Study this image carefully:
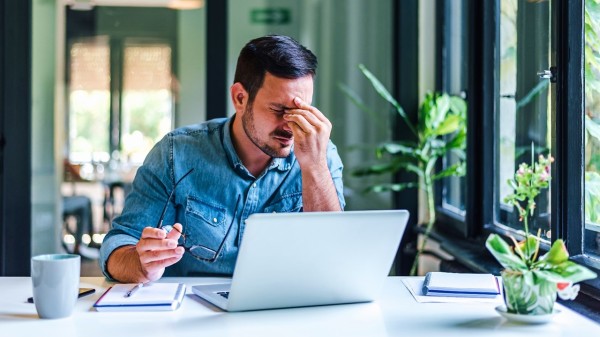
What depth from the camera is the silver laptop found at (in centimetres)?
138

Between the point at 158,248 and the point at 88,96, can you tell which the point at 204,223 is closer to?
the point at 158,248

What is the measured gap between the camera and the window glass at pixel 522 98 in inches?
94.6

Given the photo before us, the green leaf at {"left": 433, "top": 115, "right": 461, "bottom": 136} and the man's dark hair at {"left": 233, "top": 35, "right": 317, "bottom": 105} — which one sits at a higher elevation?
the man's dark hair at {"left": 233, "top": 35, "right": 317, "bottom": 105}

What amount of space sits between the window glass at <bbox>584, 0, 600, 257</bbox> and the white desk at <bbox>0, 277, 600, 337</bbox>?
1.99ft

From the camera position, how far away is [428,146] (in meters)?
3.52

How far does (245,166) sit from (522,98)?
1054 millimetres

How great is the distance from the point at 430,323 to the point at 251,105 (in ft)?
3.16

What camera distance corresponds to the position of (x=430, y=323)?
1409mm

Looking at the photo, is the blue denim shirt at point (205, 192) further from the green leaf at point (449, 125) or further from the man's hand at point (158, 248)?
the green leaf at point (449, 125)

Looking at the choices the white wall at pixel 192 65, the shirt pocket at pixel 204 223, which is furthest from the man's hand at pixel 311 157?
the white wall at pixel 192 65

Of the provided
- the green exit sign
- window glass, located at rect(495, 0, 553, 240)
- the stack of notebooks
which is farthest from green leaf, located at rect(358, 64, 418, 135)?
the stack of notebooks

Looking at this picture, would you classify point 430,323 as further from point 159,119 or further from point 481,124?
point 159,119

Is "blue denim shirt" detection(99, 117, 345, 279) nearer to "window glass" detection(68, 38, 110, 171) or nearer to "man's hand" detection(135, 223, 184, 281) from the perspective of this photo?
"man's hand" detection(135, 223, 184, 281)

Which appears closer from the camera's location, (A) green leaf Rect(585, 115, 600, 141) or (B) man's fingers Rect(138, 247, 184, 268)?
(B) man's fingers Rect(138, 247, 184, 268)
